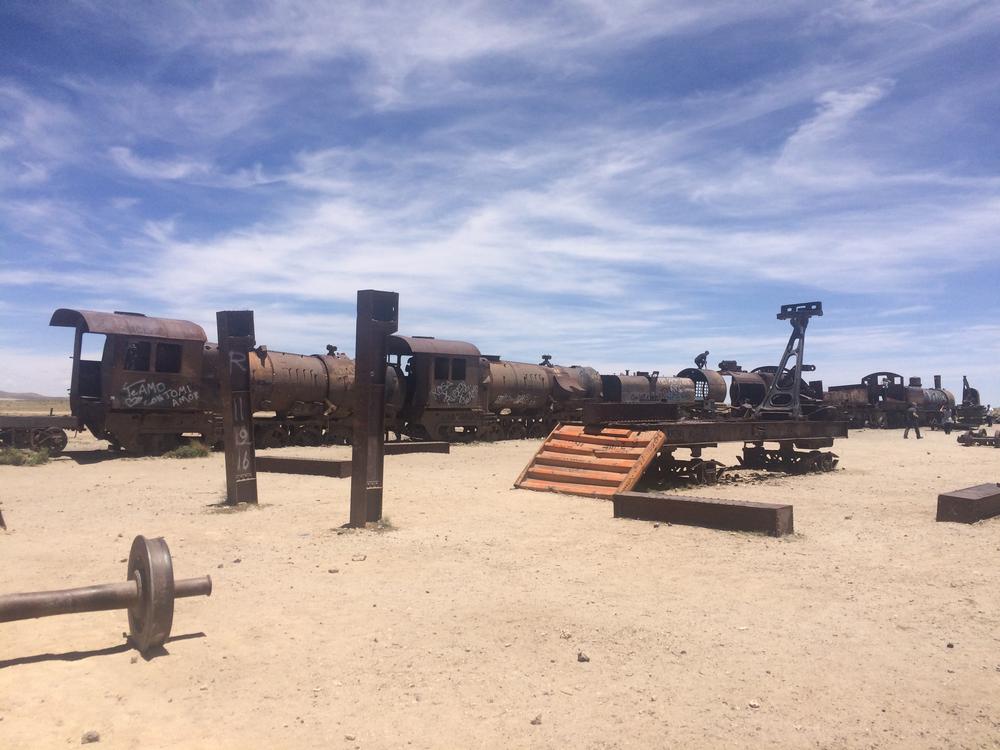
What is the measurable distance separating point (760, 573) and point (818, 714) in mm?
2776

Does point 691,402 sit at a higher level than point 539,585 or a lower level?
higher

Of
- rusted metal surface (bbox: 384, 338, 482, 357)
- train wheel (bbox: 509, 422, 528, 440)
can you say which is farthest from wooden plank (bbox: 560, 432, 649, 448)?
train wheel (bbox: 509, 422, 528, 440)

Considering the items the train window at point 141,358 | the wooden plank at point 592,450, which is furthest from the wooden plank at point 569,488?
the train window at point 141,358

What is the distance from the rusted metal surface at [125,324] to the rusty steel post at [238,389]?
7932mm

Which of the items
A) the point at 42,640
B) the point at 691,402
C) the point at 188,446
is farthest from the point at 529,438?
the point at 42,640

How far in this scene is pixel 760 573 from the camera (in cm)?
626

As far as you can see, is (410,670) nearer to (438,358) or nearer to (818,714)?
(818,714)

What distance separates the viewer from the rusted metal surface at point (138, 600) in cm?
397

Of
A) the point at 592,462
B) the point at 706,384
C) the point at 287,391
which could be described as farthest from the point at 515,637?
the point at 706,384

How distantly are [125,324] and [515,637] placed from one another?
48.4 feet

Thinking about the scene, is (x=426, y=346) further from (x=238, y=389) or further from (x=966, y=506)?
(x=966, y=506)

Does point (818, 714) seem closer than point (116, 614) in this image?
Yes

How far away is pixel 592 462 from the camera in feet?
37.6

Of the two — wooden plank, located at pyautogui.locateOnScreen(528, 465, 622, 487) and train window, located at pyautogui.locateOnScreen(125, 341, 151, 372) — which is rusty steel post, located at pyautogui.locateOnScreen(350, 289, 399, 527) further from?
train window, located at pyautogui.locateOnScreen(125, 341, 151, 372)
